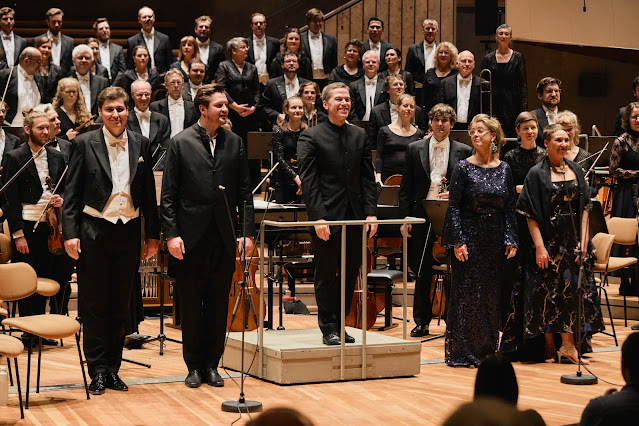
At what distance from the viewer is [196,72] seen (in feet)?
26.8

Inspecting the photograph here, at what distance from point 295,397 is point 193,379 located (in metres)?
0.51

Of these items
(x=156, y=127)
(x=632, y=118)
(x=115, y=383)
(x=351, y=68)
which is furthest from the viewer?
(x=351, y=68)

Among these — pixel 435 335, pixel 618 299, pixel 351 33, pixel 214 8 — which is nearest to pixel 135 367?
pixel 435 335

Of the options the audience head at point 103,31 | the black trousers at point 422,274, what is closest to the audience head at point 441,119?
the black trousers at point 422,274

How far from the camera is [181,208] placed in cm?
477

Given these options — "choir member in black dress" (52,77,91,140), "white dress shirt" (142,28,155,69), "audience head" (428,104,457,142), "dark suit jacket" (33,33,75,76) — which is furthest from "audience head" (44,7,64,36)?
"audience head" (428,104,457,142)

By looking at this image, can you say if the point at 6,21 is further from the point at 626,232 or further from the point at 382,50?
the point at 626,232

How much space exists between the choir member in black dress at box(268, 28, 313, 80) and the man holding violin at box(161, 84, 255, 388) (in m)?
4.04

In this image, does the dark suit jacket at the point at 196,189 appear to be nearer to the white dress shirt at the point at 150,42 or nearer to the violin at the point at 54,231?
the violin at the point at 54,231

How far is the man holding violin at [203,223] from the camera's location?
15.6 ft

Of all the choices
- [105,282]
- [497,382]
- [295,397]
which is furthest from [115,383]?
[497,382]

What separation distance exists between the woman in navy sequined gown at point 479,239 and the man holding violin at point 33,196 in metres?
2.17

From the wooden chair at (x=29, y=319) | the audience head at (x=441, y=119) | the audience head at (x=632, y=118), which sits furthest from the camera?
the audience head at (x=632, y=118)

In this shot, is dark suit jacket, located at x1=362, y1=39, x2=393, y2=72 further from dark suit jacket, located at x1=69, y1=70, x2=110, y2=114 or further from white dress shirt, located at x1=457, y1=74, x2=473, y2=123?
dark suit jacket, located at x1=69, y1=70, x2=110, y2=114
